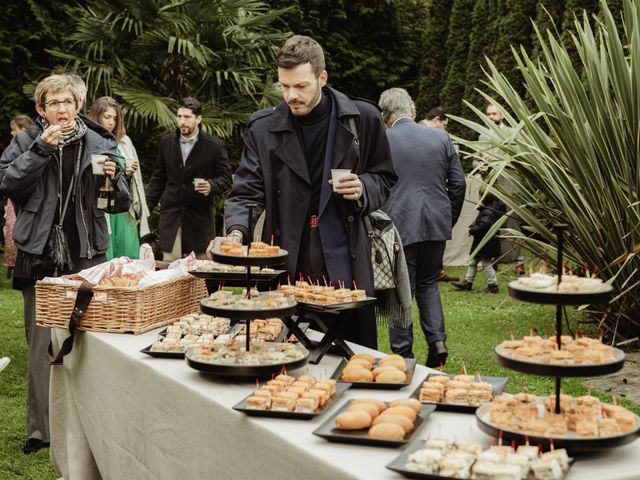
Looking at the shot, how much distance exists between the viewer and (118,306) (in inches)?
142

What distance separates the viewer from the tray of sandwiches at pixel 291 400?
7.94 feet

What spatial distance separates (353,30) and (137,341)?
1330cm

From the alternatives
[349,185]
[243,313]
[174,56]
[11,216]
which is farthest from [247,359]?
[174,56]

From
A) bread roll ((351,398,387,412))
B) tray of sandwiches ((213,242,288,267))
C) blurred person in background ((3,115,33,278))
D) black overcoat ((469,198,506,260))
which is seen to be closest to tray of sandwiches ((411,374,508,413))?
bread roll ((351,398,387,412))

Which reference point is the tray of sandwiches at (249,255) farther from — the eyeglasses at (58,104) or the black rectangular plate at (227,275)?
the eyeglasses at (58,104)

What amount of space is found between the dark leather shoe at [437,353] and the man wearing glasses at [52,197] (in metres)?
2.48

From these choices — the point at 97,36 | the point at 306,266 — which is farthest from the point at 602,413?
the point at 97,36

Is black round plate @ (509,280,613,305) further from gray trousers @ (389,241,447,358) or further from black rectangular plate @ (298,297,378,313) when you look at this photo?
gray trousers @ (389,241,447,358)

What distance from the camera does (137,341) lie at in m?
3.49

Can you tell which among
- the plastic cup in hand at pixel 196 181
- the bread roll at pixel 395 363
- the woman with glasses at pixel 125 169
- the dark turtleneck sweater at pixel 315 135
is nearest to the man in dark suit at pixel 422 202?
the plastic cup in hand at pixel 196 181

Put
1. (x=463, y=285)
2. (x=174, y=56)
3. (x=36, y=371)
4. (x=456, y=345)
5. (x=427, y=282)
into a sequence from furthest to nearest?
1. (x=174, y=56)
2. (x=463, y=285)
3. (x=456, y=345)
4. (x=427, y=282)
5. (x=36, y=371)

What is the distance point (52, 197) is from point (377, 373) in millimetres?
2368

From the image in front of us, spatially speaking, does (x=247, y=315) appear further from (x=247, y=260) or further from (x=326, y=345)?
(x=326, y=345)

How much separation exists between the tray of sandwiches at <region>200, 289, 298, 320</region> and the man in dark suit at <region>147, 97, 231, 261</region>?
4889 mm
